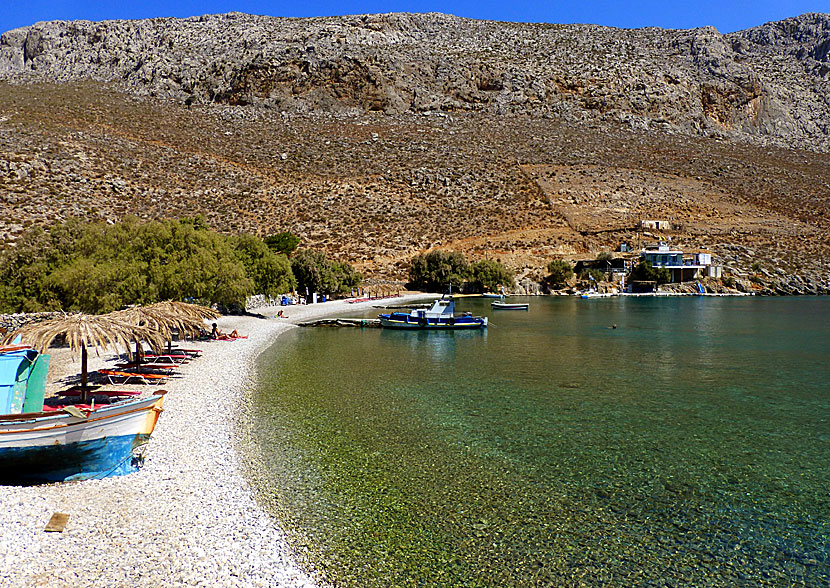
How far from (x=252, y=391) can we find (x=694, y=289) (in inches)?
2739

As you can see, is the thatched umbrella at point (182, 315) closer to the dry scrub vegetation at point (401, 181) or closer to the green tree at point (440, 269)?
the dry scrub vegetation at point (401, 181)

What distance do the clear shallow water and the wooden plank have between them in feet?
8.70

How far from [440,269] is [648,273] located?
90.4ft

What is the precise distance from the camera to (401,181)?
74188mm

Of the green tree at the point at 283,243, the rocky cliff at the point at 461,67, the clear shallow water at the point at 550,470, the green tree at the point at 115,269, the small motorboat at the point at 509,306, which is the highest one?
the rocky cliff at the point at 461,67

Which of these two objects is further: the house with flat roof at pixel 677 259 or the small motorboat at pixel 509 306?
the house with flat roof at pixel 677 259

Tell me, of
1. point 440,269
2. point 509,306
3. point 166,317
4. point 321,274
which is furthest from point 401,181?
point 166,317

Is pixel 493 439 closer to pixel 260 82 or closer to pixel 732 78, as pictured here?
pixel 260 82

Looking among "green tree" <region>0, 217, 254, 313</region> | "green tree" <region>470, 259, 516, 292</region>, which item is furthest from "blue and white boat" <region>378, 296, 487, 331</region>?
"green tree" <region>470, 259, 516, 292</region>

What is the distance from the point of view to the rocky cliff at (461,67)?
3792 inches

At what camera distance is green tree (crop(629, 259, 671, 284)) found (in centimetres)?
7112

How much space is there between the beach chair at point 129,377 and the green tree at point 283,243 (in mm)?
39508

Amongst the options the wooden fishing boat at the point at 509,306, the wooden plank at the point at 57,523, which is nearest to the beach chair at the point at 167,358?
the wooden plank at the point at 57,523

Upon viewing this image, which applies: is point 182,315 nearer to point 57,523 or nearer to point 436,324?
point 57,523
